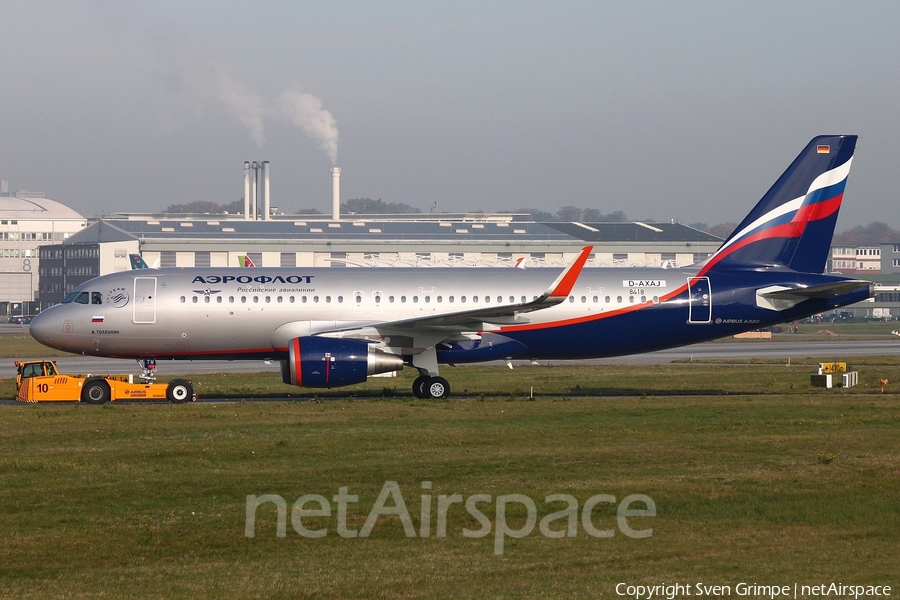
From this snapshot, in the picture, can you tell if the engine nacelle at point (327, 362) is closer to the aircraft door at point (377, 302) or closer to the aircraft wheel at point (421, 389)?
the aircraft wheel at point (421, 389)

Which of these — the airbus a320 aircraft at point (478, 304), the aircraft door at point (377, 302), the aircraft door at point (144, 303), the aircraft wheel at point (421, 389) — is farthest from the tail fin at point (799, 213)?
the aircraft door at point (144, 303)

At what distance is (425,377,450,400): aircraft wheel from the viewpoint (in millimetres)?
34969

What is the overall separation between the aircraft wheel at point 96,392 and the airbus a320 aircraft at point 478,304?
1618 millimetres

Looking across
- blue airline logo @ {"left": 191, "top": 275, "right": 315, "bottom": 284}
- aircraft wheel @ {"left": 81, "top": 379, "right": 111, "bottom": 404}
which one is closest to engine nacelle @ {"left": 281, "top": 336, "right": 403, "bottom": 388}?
blue airline logo @ {"left": 191, "top": 275, "right": 315, "bottom": 284}

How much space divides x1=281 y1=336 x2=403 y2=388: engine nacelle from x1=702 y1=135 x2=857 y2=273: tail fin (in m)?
12.3

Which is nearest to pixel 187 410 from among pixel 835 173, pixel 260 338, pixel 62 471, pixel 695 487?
pixel 260 338

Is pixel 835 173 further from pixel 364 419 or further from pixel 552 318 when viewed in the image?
pixel 364 419

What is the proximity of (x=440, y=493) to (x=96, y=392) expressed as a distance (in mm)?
19604

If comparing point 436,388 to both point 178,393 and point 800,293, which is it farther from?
point 800,293

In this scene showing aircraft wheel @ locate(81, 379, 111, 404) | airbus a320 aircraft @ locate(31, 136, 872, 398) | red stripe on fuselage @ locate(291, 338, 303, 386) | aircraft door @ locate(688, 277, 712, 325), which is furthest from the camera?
aircraft door @ locate(688, 277, 712, 325)

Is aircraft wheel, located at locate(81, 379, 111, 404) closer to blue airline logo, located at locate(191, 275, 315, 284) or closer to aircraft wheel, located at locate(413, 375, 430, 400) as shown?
blue airline logo, located at locate(191, 275, 315, 284)

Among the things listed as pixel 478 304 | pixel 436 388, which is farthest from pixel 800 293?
Result: pixel 436 388

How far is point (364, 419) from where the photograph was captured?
28.6 m

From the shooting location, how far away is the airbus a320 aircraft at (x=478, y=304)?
3491 centimetres
